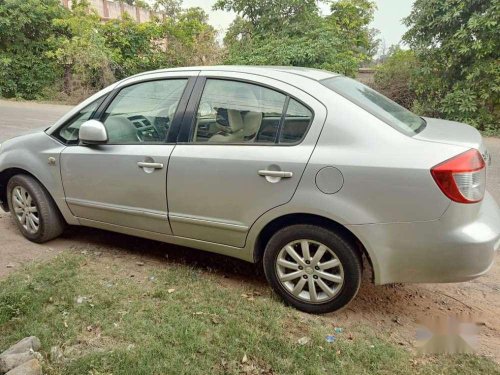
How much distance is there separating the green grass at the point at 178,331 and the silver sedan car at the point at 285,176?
302mm

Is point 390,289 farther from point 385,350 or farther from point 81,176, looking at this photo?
point 81,176

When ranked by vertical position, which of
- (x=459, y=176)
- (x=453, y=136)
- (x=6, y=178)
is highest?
(x=453, y=136)

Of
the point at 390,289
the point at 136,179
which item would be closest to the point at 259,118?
the point at 136,179

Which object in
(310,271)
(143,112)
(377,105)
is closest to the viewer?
(310,271)

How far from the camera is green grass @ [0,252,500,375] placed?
236 centimetres

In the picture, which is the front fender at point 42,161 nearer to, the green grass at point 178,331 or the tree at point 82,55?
the green grass at point 178,331

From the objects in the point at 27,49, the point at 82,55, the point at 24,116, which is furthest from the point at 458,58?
the point at 27,49

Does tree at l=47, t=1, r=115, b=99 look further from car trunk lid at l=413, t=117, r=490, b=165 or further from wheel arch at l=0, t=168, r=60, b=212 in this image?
car trunk lid at l=413, t=117, r=490, b=165

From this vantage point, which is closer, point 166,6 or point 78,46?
point 78,46

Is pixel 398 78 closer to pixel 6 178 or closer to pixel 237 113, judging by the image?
pixel 237 113

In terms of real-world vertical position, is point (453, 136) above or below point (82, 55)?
below

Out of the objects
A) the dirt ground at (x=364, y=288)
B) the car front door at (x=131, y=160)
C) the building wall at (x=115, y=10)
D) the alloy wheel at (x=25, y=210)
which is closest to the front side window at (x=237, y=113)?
the car front door at (x=131, y=160)

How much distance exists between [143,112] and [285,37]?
11305 mm

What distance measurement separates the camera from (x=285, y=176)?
273cm
